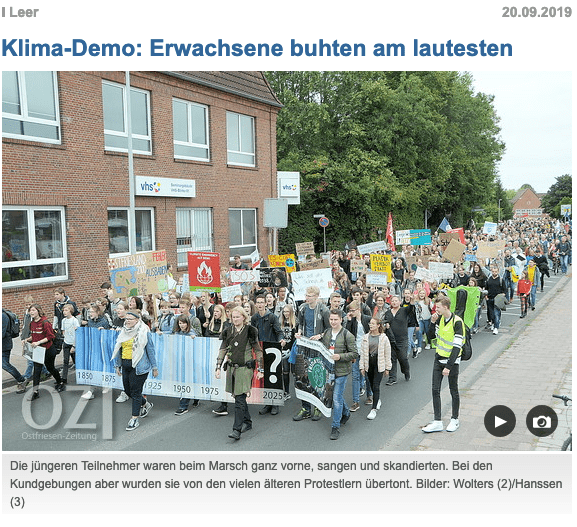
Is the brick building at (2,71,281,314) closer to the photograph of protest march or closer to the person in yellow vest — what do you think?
the photograph of protest march

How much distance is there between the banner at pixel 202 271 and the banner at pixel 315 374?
3676 mm

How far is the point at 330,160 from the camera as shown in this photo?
29188mm

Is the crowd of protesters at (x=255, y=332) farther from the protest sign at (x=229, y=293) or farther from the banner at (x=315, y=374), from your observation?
the protest sign at (x=229, y=293)

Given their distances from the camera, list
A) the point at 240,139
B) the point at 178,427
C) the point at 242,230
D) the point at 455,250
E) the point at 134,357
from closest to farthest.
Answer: the point at 134,357
the point at 178,427
the point at 455,250
the point at 240,139
the point at 242,230

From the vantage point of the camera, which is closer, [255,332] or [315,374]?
[255,332]

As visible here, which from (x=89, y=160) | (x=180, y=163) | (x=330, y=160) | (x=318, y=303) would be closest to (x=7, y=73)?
(x=89, y=160)

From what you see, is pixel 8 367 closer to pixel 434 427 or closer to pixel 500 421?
pixel 434 427

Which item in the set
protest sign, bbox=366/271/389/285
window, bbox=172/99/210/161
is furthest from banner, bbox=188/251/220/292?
window, bbox=172/99/210/161

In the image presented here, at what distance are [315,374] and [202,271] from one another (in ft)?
13.9

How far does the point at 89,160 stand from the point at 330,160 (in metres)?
16.1

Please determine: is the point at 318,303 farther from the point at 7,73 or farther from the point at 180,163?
the point at 180,163

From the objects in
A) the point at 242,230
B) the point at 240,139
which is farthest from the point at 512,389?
the point at 240,139

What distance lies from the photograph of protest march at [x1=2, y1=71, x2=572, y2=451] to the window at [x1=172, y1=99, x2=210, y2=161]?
0.24ft

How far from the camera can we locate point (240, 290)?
410 inches
